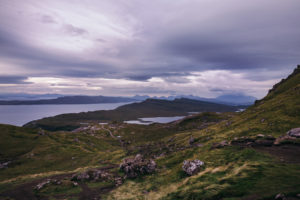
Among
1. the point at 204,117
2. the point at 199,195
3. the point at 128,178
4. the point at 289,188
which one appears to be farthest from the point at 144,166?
the point at 204,117

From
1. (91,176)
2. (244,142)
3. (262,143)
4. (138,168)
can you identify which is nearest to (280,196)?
(262,143)

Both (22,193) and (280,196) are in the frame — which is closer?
(280,196)

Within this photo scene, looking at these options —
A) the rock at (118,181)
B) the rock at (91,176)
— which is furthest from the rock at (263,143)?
the rock at (91,176)

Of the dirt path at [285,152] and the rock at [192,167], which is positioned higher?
the dirt path at [285,152]

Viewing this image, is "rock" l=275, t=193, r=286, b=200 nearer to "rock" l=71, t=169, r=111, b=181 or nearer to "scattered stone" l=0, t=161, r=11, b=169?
"rock" l=71, t=169, r=111, b=181

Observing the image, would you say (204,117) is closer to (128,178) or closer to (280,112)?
(280,112)

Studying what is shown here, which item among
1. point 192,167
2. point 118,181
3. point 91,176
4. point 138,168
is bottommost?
point 91,176

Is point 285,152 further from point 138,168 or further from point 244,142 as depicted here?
point 138,168

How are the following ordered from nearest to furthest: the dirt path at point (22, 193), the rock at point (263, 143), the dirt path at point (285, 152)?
the dirt path at point (285, 152)
the rock at point (263, 143)
the dirt path at point (22, 193)

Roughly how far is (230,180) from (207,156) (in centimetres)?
1201

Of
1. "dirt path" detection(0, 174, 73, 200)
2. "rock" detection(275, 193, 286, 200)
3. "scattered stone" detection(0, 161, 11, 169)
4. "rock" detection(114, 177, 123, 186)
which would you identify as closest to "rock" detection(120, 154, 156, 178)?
"rock" detection(114, 177, 123, 186)

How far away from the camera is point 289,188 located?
15719mm

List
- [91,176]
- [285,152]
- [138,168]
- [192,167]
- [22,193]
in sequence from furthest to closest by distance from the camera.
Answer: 1. [91,176]
2. [138,168]
3. [22,193]
4. [192,167]
5. [285,152]

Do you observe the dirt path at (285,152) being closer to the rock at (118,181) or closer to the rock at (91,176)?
the rock at (118,181)
